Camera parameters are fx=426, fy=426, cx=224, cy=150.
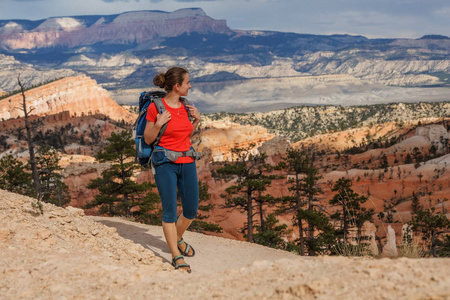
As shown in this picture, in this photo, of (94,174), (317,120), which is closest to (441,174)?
(94,174)

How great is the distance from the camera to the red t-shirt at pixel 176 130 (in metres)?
5.44

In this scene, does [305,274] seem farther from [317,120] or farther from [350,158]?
[317,120]

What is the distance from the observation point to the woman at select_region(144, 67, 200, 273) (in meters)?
5.42

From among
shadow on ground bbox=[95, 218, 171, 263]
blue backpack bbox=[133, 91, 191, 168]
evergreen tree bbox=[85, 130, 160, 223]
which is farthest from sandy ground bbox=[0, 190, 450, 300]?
evergreen tree bbox=[85, 130, 160, 223]

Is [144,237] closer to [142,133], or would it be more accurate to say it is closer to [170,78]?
[142,133]

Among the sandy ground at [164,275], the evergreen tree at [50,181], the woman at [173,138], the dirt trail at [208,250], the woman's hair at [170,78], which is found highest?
the woman's hair at [170,78]

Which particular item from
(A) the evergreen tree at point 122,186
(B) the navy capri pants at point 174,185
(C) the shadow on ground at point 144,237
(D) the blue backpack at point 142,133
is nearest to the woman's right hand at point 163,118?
(D) the blue backpack at point 142,133

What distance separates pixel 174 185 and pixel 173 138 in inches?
24.7

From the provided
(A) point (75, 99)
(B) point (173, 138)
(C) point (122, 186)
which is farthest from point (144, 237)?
(A) point (75, 99)

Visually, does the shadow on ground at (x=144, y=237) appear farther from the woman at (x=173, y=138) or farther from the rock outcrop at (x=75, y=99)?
the rock outcrop at (x=75, y=99)

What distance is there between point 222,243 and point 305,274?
5.53 meters

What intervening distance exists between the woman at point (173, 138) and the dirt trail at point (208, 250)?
50.8 inches

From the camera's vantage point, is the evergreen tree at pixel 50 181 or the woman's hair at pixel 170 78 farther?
the evergreen tree at pixel 50 181

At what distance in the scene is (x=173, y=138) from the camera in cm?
550
